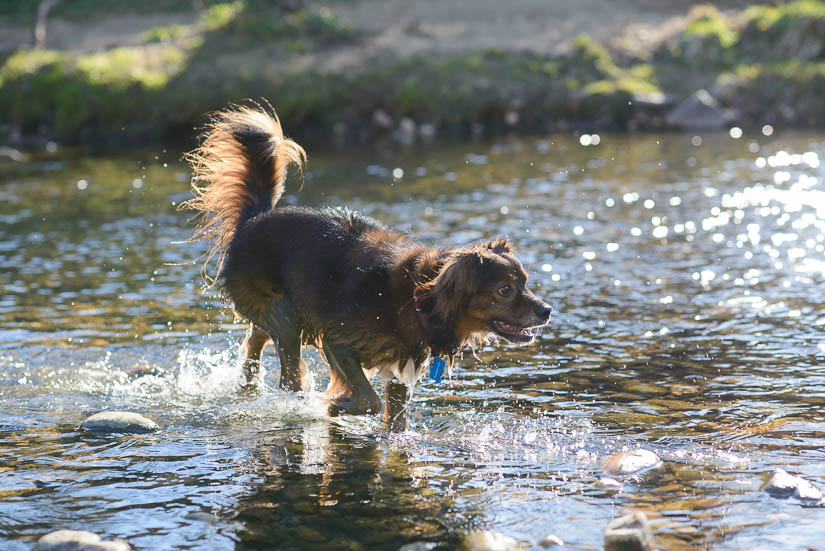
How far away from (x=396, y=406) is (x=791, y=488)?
264cm

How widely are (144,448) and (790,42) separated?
23423mm

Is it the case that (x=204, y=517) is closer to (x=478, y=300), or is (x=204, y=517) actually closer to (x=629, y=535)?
(x=478, y=300)

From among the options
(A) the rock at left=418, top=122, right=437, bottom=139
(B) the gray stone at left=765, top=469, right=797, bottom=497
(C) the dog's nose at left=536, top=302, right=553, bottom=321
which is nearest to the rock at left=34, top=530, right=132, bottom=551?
(C) the dog's nose at left=536, top=302, right=553, bottom=321

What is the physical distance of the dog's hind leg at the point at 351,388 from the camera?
6906 millimetres

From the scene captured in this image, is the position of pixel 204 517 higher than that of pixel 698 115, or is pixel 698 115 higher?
pixel 698 115

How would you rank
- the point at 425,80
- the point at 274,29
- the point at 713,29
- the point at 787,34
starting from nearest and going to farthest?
the point at 425,80
the point at 787,34
the point at 713,29
the point at 274,29

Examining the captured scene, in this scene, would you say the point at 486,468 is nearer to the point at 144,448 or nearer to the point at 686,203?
the point at 144,448

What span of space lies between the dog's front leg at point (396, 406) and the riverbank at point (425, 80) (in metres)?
16.4

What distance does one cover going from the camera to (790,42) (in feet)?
84.1

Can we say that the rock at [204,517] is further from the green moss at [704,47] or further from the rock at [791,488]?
the green moss at [704,47]

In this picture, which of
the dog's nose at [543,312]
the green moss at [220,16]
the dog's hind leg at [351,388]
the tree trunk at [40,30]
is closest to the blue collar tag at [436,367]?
the dog's hind leg at [351,388]

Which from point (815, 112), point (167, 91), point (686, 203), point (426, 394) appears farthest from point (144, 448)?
point (815, 112)

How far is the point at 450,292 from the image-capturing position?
20.3 feet

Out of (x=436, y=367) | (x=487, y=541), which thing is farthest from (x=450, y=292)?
(x=487, y=541)
